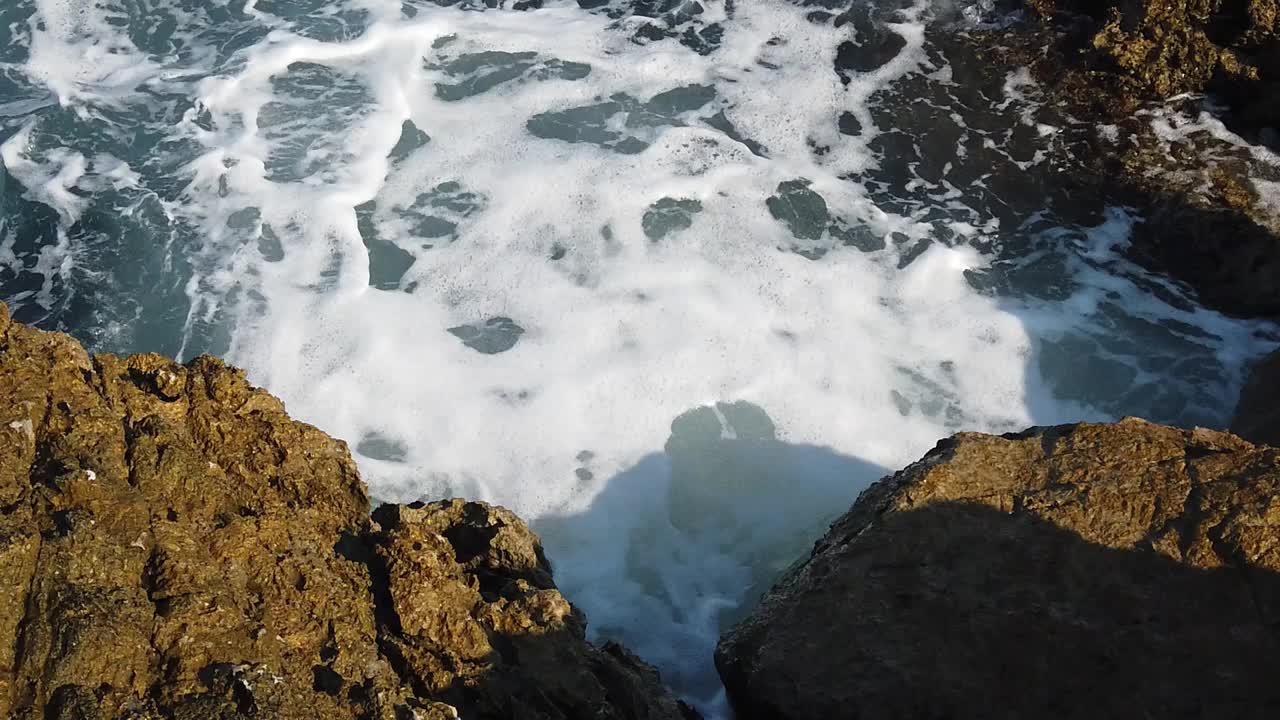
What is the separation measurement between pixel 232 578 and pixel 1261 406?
305 inches

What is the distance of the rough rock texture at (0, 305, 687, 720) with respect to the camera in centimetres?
462

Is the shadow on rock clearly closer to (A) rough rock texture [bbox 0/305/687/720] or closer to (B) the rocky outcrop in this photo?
(A) rough rock texture [bbox 0/305/687/720]

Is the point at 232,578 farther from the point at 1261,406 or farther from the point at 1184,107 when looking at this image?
the point at 1184,107

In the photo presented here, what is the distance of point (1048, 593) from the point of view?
21.3ft

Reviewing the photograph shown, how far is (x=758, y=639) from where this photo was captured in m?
7.07

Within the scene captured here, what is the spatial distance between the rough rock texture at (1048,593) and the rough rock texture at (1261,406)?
6.43ft

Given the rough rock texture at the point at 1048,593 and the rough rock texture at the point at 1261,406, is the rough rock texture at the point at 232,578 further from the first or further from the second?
the rough rock texture at the point at 1261,406

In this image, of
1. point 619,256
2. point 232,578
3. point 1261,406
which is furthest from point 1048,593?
point 619,256

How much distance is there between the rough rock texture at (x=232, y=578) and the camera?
182 inches

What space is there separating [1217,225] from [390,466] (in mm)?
7796

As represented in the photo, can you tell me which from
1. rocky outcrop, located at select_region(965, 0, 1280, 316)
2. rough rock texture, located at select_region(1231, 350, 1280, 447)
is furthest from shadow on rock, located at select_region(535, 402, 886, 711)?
rocky outcrop, located at select_region(965, 0, 1280, 316)

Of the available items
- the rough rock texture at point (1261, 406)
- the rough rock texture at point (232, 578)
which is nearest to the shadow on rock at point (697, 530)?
the rough rock texture at point (232, 578)

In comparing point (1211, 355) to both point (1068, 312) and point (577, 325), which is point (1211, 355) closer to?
point (1068, 312)

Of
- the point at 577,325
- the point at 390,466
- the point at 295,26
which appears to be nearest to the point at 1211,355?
the point at 577,325
